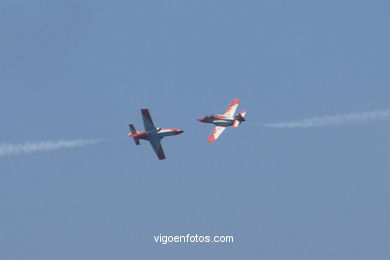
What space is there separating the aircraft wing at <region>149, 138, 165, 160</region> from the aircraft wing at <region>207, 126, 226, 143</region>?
9.85m

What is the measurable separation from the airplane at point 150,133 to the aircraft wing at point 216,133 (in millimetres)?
7598

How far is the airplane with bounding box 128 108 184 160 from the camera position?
17038 centimetres

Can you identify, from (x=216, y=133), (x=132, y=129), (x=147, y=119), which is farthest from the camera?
(x=216, y=133)

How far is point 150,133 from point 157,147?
3.13 m

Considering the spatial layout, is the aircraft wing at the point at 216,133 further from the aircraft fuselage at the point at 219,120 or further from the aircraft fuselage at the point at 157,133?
the aircraft fuselage at the point at 157,133

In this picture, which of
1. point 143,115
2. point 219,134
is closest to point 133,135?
point 143,115

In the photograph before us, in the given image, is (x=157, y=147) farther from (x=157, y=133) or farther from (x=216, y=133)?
(x=216, y=133)

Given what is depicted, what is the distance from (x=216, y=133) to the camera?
585 ft

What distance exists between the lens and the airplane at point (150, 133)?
170375 mm

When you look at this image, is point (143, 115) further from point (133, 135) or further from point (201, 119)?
point (201, 119)

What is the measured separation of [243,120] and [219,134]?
5.48m

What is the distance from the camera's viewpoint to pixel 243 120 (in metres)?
177

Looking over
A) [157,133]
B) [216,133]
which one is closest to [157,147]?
[157,133]

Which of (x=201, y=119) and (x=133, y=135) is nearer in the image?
(x=133, y=135)
